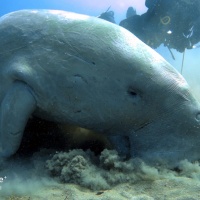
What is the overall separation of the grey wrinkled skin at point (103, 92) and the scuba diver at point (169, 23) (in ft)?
27.9

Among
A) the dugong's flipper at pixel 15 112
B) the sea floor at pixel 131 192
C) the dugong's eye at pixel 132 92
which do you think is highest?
the dugong's eye at pixel 132 92

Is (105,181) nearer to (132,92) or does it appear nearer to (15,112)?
(132,92)

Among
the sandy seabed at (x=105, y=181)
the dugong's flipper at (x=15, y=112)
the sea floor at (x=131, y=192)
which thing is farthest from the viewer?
the dugong's flipper at (x=15, y=112)

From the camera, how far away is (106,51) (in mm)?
3625

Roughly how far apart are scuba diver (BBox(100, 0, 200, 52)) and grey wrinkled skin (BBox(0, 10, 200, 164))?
8.50 meters

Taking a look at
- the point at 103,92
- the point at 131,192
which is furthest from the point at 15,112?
the point at 131,192

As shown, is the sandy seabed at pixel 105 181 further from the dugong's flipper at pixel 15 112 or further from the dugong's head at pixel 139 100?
the dugong's flipper at pixel 15 112

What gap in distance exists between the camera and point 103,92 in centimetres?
354

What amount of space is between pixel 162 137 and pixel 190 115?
427 millimetres

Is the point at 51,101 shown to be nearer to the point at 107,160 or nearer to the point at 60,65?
the point at 60,65

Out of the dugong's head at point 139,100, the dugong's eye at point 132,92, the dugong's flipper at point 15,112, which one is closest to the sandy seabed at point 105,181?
the dugong's head at point 139,100

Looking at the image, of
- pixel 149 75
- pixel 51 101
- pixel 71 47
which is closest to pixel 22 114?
pixel 51 101

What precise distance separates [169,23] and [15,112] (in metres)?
9.70

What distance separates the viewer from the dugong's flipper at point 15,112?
3.59 m
